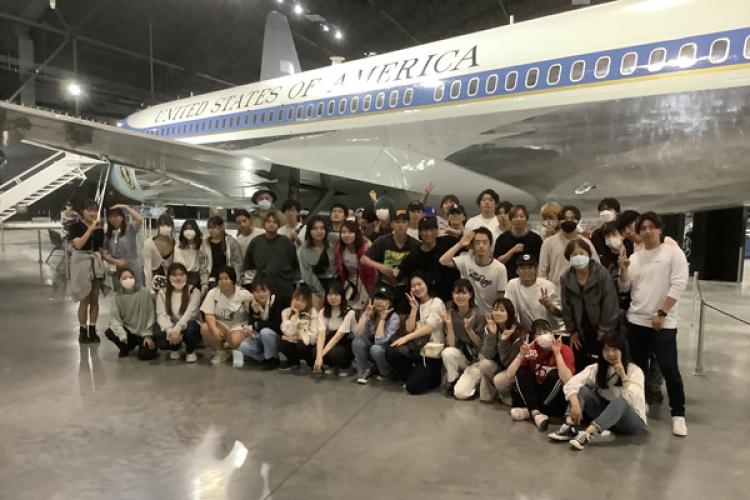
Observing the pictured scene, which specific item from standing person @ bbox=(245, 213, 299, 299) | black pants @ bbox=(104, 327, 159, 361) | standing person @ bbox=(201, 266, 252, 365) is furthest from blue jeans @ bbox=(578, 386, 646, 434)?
black pants @ bbox=(104, 327, 159, 361)

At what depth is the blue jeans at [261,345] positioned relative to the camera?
4762 millimetres

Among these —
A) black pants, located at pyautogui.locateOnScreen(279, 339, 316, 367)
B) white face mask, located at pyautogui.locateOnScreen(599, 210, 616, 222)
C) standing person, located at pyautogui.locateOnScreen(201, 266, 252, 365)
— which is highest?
white face mask, located at pyautogui.locateOnScreen(599, 210, 616, 222)

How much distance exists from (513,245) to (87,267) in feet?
14.8

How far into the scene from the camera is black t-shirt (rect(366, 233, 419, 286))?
4625 millimetres

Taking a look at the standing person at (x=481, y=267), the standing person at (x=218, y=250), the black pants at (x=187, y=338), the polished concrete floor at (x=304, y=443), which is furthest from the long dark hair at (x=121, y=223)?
the standing person at (x=481, y=267)

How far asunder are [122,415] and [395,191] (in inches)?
216

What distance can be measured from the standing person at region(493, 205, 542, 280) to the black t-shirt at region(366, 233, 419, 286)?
29.6 inches

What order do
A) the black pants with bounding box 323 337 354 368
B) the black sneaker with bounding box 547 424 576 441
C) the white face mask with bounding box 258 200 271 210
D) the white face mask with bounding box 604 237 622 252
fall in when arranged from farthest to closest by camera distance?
the white face mask with bounding box 258 200 271 210, the black pants with bounding box 323 337 354 368, the white face mask with bounding box 604 237 622 252, the black sneaker with bounding box 547 424 576 441

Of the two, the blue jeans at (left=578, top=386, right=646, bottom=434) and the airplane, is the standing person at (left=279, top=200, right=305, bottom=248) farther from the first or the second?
the blue jeans at (left=578, top=386, right=646, bottom=434)

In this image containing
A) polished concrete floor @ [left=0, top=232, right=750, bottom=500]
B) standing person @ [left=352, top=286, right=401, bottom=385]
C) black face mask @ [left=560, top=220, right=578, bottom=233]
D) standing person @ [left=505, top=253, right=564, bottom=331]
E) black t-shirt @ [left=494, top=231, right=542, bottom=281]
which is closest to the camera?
polished concrete floor @ [left=0, top=232, right=750, bottom=500]

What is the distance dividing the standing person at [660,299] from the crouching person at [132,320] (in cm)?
432

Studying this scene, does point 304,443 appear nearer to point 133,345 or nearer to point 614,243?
point 614,243

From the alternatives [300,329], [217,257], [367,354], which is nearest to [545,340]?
[367,354]

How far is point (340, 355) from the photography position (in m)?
4.61
